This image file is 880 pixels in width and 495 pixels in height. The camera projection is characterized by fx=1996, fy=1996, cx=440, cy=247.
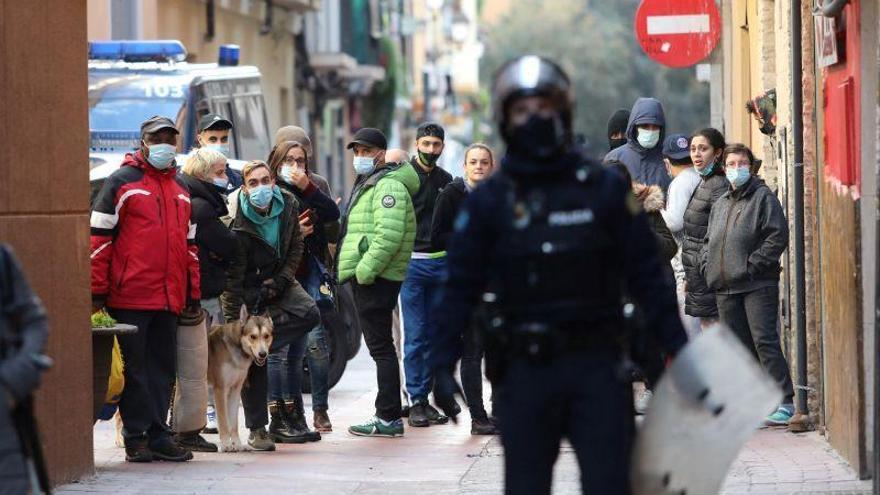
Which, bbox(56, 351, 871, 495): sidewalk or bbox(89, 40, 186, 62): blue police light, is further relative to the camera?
bbox(89, 40, 186, 62): blue police light

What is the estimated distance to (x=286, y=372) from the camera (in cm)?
1257

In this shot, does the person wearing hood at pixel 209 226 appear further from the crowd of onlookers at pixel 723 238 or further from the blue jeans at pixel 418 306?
the crowd of onlookers at pixel 723 238

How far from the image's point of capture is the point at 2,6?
31.6 feet

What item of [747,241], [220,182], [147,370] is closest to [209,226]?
[220,182]

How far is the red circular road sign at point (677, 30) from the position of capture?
17406mm

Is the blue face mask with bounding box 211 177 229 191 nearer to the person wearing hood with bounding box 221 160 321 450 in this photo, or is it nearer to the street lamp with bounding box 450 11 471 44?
the person wearing hood with bounding box 221 160 321 450

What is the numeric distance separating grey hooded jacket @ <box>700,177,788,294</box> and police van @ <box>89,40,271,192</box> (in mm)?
4766

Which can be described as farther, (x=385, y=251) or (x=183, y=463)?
(x=385, y=251)

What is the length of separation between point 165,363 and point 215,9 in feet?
71.5

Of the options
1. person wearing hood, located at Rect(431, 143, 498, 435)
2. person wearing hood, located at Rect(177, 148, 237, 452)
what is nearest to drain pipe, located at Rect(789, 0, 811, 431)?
person wearing hood, located at Rect(431, 143, 498, 435)

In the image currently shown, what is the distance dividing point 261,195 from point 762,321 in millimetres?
3226

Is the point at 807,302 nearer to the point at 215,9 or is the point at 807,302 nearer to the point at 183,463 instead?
the point at 183,463

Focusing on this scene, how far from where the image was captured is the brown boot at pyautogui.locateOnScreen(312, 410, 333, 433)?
13195 millimetres

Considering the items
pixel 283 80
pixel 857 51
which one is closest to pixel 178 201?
pixel 857 51
